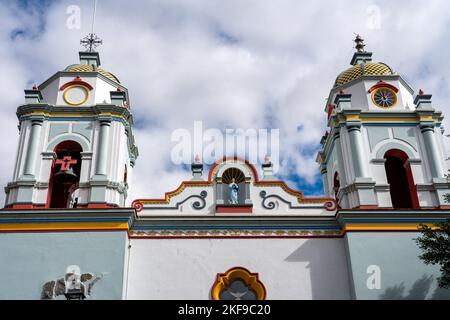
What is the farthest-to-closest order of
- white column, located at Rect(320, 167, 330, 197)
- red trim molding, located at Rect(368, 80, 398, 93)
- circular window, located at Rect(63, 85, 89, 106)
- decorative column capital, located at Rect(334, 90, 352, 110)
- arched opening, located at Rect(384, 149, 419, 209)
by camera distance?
white column, located at Rect(320, 167, 330, 197), red trim molding, located at Rect(368, 80, 398, 93), decorative column capital, located at Rect(334, 90, 352, 110), circular window, located at Rect(63, 85, 89, 106), arched opening, located at Rect(384, 149, 419, 209)

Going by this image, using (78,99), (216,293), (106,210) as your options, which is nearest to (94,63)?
(78,99)

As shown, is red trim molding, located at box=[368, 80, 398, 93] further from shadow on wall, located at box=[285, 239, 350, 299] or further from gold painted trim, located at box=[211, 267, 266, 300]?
gold painted trim, located at box=[211, 267, 266, 300]

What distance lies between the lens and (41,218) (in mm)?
17031

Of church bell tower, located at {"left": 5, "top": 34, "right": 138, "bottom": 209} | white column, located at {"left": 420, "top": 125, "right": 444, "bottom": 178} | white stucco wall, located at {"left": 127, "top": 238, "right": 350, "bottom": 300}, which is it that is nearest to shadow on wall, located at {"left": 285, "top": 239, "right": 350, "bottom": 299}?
white stucco wall, located at {"left": 127, "top": 238, "right": 350, "bottom": 300}

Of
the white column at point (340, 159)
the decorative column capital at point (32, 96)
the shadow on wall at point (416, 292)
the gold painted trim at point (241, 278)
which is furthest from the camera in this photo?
the decorative column capital at point (32, 96)

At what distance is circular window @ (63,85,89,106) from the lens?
20.0 metres

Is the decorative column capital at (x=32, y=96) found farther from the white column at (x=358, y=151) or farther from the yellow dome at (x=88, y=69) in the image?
the white column at (x=358, y=151)

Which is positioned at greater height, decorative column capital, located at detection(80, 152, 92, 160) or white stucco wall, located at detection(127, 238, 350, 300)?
decorative column capital, located at detection(80, 152, 92, 160)

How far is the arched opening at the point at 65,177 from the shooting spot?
59.7ft

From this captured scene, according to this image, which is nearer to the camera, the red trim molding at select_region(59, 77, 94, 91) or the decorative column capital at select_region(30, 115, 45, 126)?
the decorative column capital at select_region(30, 115, 45, 126)

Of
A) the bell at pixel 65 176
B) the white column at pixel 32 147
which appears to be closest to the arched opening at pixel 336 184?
the bell at pixel 65 176

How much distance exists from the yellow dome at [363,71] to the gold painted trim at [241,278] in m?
9.13

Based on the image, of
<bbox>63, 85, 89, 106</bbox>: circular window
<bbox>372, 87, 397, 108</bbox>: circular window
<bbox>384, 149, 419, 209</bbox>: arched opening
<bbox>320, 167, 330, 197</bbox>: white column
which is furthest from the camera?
<bbox>320, 167, 330, 197</bbox>: white column
